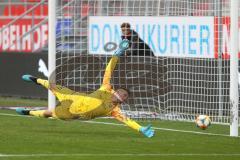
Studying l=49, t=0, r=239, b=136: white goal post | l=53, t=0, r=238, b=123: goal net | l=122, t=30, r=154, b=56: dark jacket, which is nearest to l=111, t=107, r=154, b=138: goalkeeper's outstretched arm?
l=49, t=0, r=239, b=136: white goal post

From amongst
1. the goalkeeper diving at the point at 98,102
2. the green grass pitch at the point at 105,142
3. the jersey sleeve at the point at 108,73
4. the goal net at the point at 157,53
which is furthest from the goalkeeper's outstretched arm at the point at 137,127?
the goal net at the point at 157,53

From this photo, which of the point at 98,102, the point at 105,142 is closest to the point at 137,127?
the point at 105,142

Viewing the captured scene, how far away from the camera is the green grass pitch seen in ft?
44.8

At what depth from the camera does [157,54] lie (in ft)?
65.3

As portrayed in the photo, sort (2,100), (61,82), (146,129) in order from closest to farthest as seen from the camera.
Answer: (146,129) < (61,82) < (2,100)

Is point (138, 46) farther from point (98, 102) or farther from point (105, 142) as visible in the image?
point (105, 142)

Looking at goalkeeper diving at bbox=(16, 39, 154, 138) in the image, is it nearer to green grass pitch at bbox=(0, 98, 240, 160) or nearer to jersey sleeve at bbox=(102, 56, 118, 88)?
jersey sleeve at bbox=(102, 56, 118, 88)

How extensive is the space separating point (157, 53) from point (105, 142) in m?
4.97

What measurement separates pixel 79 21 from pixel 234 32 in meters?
5.31

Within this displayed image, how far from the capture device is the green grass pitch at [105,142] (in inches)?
537

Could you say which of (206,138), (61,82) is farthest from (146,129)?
(61,82)

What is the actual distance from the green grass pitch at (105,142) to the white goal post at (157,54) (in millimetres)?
721

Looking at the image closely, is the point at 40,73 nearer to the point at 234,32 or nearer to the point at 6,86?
the point at 6,86

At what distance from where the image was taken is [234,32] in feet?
55.7
